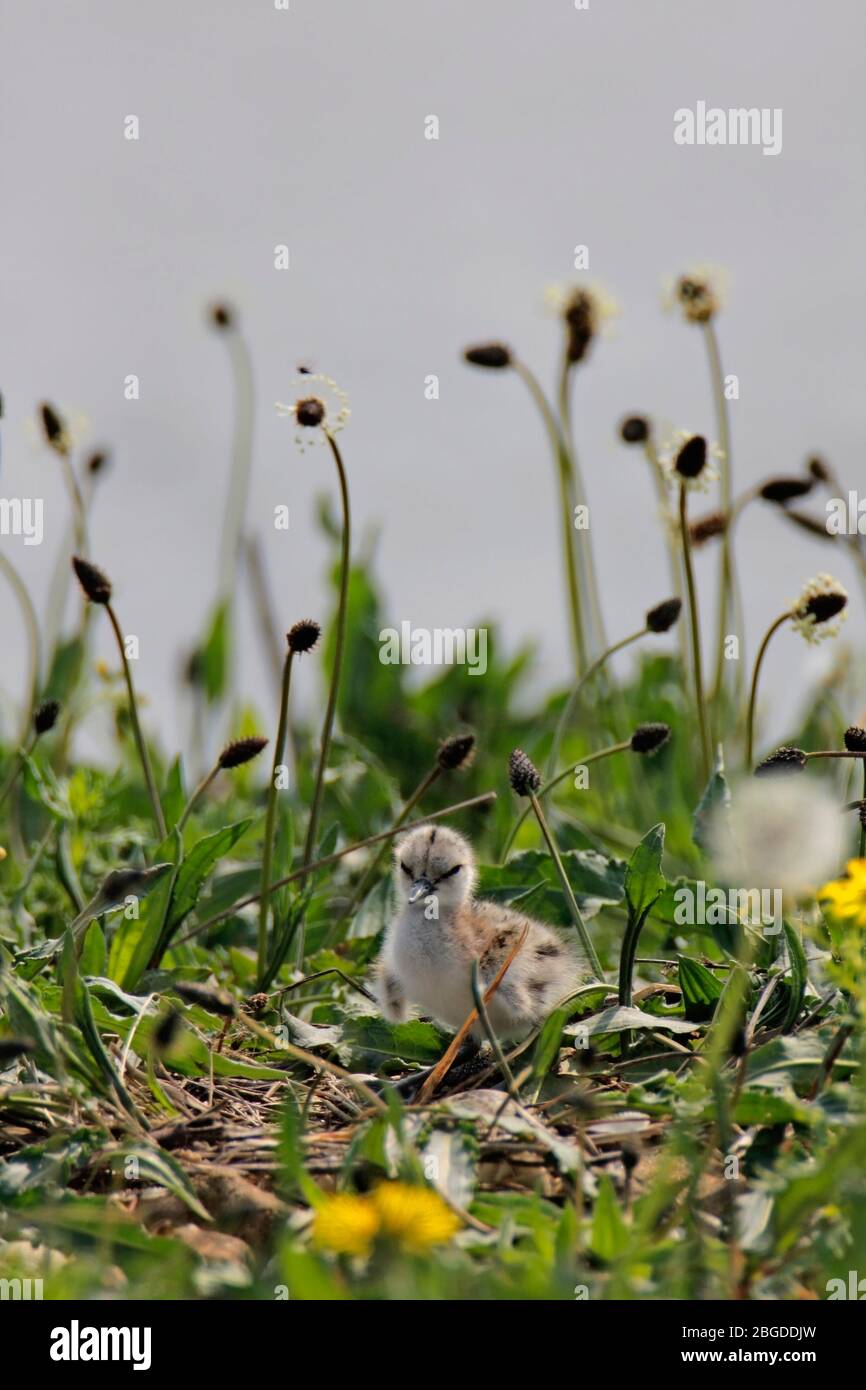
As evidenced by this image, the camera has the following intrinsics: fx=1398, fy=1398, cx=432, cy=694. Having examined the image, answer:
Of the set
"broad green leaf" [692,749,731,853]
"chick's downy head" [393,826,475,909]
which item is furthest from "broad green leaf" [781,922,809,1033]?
"chick's downy head" [393,826,475,909]

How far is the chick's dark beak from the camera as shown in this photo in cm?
406

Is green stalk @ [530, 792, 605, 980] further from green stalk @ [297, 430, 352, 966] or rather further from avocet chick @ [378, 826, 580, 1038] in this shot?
green stalk @ [297, 430, 352, 966]

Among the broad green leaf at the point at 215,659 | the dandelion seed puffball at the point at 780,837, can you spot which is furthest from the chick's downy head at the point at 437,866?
the broad green leaf at the point at 215,659

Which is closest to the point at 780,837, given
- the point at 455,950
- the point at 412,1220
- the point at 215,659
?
the point at 455,950

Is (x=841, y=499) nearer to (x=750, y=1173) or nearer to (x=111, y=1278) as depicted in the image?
(x=750, y=1173)

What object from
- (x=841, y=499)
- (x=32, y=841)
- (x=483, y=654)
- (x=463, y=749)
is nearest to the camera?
(x=463, y=749)

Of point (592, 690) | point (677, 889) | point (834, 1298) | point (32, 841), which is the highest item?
point (592, 690)

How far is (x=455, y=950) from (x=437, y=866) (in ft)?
1.04

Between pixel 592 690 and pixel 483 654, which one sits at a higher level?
pixel 483 654

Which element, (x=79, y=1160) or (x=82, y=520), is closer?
(x=79, y=1160)

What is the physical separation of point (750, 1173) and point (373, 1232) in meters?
0.96

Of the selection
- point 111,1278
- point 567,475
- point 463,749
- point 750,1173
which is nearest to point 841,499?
point 567,475

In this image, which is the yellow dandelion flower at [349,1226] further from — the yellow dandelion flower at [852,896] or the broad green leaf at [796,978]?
the broad green leaf at [796,978]

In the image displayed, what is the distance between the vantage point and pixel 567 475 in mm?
6039
